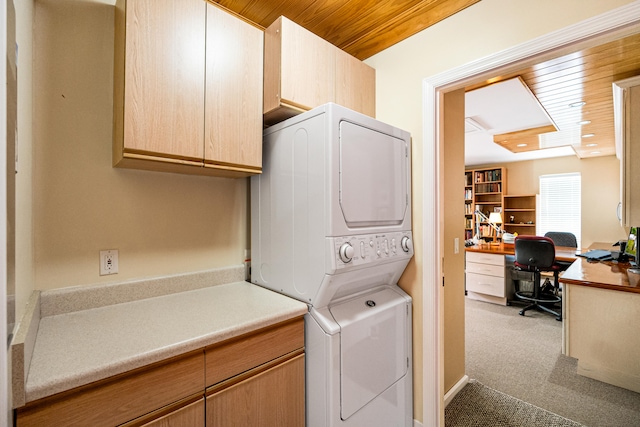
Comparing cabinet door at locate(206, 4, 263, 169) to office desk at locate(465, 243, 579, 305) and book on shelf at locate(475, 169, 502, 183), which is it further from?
book on shelf at locate(475, 169, 502, 183)

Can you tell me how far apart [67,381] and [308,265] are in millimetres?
891

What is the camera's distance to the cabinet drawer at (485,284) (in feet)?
13.3

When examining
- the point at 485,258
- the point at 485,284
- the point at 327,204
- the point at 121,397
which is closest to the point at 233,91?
the point at 327,204

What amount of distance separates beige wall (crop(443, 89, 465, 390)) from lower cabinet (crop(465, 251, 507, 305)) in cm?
224

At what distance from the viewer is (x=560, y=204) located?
612 centimetres

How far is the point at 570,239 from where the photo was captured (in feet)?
16.9

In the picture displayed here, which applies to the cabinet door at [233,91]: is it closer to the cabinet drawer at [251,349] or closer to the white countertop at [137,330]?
the white countertop at [137,330]

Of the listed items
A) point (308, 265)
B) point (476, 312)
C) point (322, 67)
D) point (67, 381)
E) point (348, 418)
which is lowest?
point (476, 312)

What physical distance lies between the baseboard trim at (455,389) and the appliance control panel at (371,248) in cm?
115

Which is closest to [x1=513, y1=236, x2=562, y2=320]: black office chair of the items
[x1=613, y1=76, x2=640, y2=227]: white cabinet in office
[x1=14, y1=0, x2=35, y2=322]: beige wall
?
[x1=613, y1=76, x2=640, y2=227]: white cabinet in office

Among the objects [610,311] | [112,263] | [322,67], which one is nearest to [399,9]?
[322,67]

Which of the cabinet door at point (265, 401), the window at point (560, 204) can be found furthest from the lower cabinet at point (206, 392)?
the window at point (560, 204)

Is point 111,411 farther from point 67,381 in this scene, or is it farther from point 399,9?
point 399,9

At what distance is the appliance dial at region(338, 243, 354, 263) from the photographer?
1.31 meters
